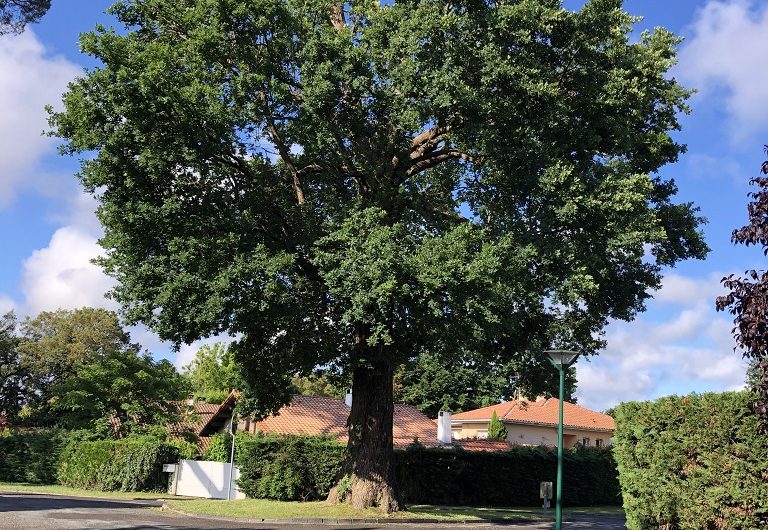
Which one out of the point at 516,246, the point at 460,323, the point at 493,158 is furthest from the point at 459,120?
the point at 460,323

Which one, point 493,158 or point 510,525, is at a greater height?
point 493,158

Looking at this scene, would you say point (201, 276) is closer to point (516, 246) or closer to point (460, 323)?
point (460, 323)

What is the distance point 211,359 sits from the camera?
6353 centimetres

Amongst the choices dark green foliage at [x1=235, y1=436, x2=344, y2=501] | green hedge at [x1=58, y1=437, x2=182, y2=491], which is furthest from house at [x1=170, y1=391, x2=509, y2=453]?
dark green foliage at [x1=235, y1=436, x2=344, y2=501]

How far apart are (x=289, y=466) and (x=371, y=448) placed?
8715 mm

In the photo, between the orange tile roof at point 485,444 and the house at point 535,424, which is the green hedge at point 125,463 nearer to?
the orange tile roof at point 485,444

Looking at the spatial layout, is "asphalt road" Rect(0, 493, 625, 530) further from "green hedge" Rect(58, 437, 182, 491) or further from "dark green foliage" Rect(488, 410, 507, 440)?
"dark green foliage" Rect(488, 410, 507, 440)

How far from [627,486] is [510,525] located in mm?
8159

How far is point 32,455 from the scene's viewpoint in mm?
38000

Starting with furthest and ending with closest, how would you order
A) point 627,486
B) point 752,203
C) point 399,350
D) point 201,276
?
point 399,350, point 201,276, point 627,486, point 752,203

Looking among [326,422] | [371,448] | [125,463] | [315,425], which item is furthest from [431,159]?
[326,422]

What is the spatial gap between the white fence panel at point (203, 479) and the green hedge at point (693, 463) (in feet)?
70.6

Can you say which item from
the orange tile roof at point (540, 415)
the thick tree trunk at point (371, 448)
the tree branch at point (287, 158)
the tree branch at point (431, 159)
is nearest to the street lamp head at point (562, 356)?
the thick tree trunk at point (371, 448)

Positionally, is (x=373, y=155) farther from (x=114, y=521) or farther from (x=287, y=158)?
(x=114, y=521)
